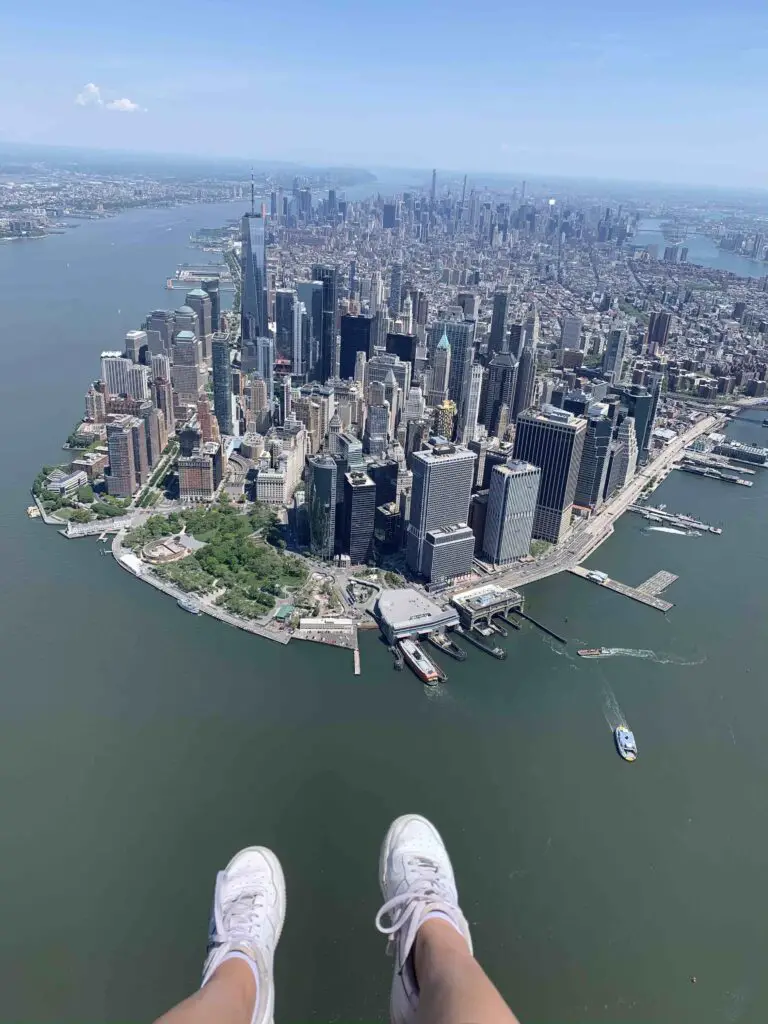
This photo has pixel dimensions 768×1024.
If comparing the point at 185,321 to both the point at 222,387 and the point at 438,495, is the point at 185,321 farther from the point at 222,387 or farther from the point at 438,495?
the point at 438,495

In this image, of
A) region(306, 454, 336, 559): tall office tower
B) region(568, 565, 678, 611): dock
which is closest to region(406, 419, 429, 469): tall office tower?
region(306, 454, 336, 559): tall office tower

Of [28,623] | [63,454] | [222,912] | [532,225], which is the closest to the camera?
[222,912]

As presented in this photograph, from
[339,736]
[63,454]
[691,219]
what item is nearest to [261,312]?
[63,454]

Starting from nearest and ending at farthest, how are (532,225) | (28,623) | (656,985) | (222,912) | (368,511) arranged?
(222,912), (656,985), (28,623), (368,511), (532,225)

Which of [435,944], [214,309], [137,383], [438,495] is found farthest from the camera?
[214,309]

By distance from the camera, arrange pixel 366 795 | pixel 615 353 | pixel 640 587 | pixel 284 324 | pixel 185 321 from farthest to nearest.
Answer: pixel 284 324, pixel 615 353, pixel 185 321, pixel 640 587, pixel 366 795

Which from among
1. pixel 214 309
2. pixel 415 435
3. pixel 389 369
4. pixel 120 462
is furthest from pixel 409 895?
pixel 214 309

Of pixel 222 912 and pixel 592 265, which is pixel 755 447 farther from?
pixel 592 265
